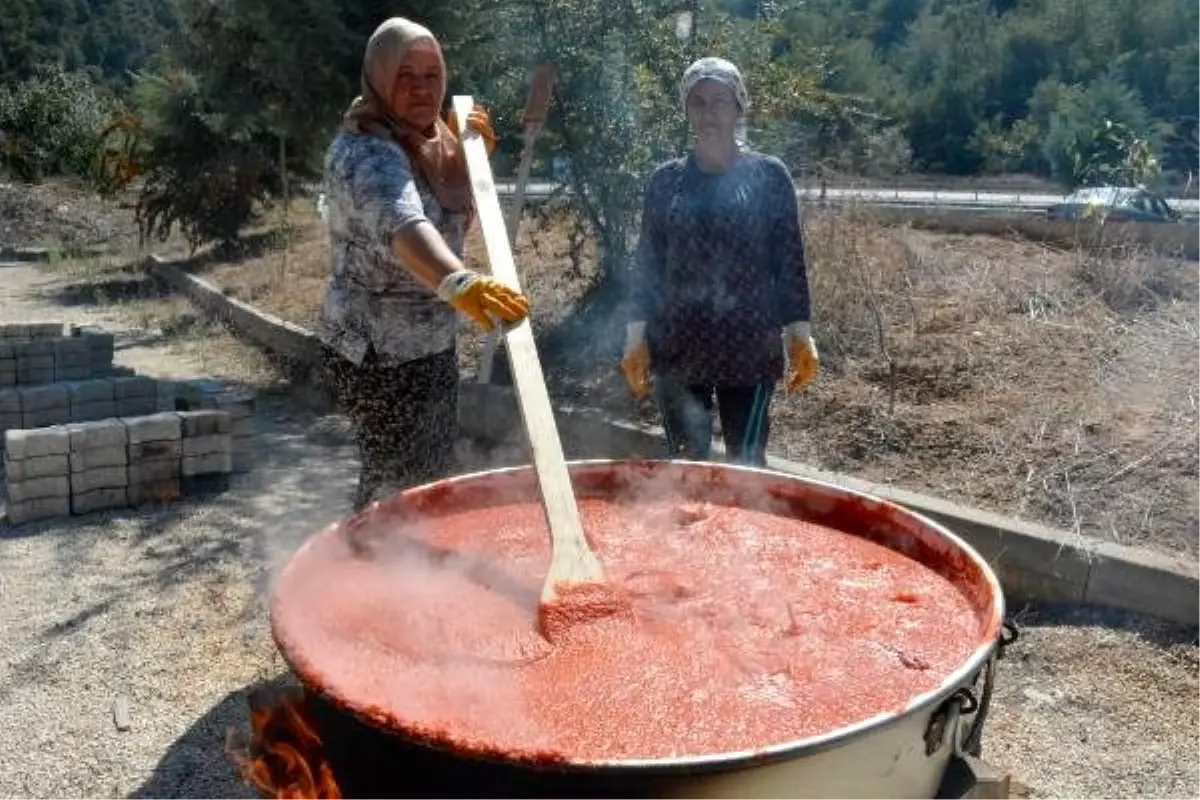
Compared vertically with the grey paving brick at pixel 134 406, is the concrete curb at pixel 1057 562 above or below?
above

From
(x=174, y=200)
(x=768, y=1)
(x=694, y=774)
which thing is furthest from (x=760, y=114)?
(x=174, y=200)

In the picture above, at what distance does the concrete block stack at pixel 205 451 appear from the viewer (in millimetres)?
5039

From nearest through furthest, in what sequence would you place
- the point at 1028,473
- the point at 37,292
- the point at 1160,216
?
the point at 1028,473
the point at 37,292
the point at 1160,216

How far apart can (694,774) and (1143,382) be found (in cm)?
429

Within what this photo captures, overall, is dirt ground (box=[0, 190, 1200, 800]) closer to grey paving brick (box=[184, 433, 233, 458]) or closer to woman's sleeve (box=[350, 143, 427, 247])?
grey paving brick (box=[184, 433, 233, 458])

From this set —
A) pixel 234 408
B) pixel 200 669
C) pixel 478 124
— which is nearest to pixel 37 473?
pixel 234 408

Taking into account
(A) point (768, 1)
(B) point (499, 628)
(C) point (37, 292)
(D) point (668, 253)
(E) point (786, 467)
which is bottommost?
(C) point (37, 292)

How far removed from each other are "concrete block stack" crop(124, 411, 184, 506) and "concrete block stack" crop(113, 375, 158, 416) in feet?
2.74

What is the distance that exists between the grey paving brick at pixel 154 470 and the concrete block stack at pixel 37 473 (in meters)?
0.26

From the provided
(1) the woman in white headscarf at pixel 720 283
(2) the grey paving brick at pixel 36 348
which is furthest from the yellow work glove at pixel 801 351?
(2) the grey paving brick at pixel 36 348

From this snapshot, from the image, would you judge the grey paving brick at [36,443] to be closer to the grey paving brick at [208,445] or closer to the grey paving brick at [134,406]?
the grey paving brick at [208,445]

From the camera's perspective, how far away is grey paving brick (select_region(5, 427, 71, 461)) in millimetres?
4602

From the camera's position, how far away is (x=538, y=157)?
262 inches

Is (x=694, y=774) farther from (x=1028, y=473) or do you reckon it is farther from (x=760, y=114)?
(x=760, y=114)
